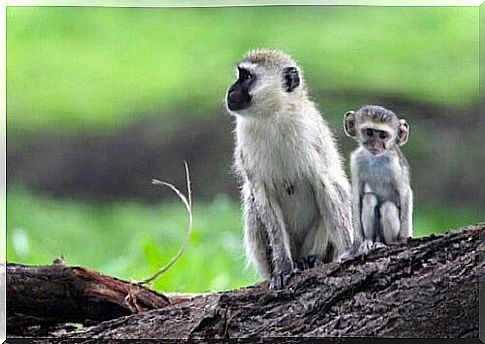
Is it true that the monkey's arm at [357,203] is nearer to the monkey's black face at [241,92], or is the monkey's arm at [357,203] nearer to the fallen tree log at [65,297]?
the monkey's black face at [241,92]

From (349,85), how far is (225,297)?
1013 mm

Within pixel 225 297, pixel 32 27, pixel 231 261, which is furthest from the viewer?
pixel 231 261

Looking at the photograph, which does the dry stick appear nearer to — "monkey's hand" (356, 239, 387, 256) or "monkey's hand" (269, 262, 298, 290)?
"monkey's hand" (269, 262, 298, 290)

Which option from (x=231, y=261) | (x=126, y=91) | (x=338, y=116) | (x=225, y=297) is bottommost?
(x=225, y=297)

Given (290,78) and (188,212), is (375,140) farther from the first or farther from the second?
(188,212)

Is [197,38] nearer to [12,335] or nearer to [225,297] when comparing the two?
[225,297]

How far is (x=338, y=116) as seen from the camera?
386cm

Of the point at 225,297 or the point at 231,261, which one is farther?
the point at 231,261

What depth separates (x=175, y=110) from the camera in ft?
13.3

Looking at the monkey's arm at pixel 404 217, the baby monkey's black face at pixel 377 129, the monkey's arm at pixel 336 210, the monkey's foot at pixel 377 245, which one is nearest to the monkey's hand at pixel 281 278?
the monkey's arm at pixel 336 210

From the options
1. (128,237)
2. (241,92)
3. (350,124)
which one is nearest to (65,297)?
(128,237)

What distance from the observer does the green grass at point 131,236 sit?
3.95m

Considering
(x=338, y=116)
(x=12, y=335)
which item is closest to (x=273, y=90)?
(x=338, y=116)

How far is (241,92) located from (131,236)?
32.4 inches
